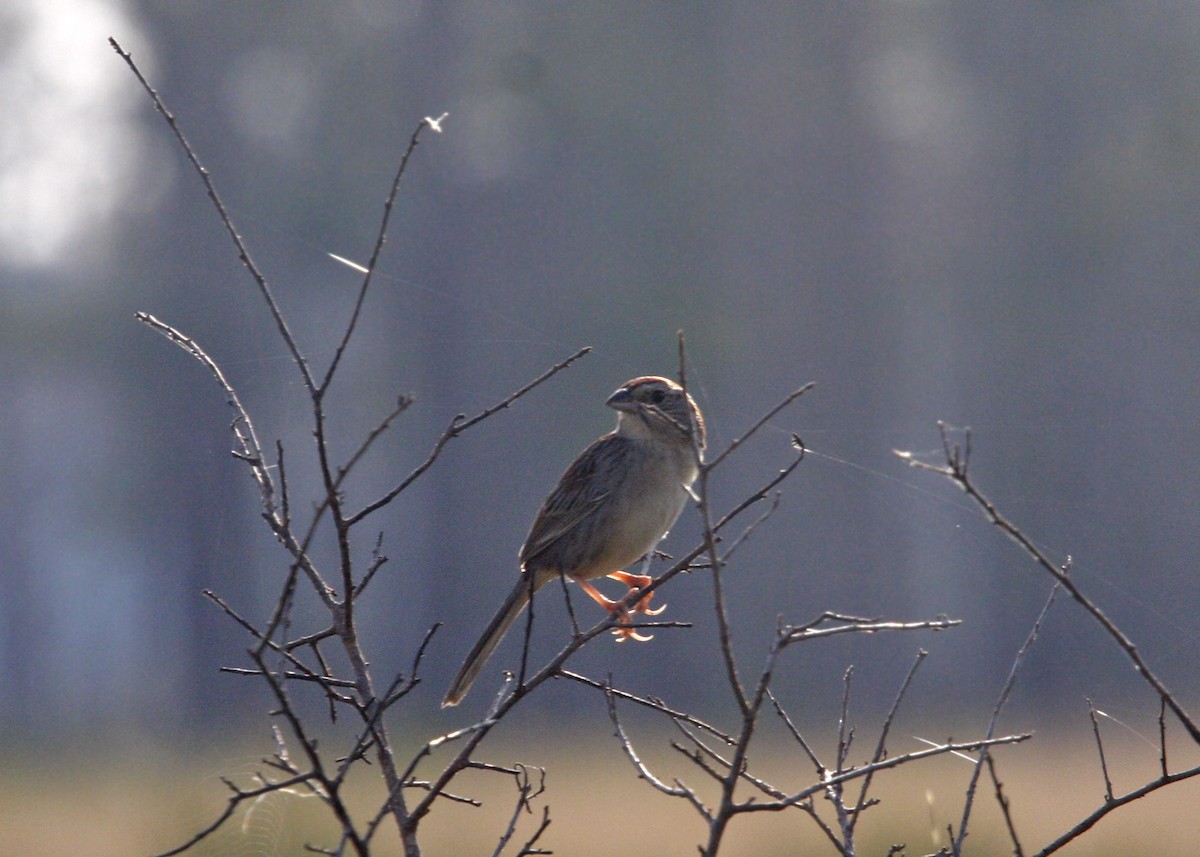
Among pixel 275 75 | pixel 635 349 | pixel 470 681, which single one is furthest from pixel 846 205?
pixel 470 681

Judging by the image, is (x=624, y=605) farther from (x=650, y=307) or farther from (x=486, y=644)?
(x=650, y=307)

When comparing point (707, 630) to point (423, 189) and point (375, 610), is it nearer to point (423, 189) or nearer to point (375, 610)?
point (375, 610)

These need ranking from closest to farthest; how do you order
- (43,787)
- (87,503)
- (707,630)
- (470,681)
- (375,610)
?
(470,681), (43,787), (707,630), (375,610), (87,503)

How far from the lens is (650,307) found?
72.1 feet

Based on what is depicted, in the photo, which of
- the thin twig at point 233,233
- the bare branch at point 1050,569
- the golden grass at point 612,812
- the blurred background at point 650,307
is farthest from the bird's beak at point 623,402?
the blurred background at point 650,307

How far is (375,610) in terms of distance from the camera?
77.9 ft

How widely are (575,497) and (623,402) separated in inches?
14.9

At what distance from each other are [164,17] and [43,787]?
14.1 metres

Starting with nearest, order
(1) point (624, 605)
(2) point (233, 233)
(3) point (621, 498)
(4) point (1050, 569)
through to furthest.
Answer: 1. (4) point (1050, 569)
2. (2) point (233, 233)
3. (1) point (624, 605)
4. (3) point (621, 498)

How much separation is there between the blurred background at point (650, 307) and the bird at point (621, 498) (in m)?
14.5

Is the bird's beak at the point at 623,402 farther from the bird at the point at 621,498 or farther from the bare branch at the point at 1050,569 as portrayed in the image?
the bare branch at the point at 1050,569

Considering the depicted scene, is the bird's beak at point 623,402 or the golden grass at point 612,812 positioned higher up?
the golden grass at point 612,812

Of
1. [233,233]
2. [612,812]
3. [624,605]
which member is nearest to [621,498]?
[624,605]

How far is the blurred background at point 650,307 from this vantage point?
70.0 feet
